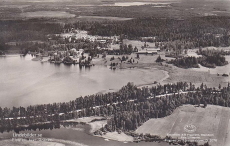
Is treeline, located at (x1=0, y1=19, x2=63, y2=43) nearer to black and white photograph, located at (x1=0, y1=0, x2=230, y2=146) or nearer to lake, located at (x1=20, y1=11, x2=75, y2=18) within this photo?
black and white photograph, located at (x1=0, y1=0, x2=230, y2=146)

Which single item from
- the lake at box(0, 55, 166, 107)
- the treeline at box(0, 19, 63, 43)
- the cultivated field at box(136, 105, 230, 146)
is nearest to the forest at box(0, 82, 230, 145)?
the cultivated field at box(136, 105, 230, 146)

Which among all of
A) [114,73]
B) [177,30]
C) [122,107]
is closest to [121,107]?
[122,107]

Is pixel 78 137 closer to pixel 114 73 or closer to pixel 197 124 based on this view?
pixel 197 124

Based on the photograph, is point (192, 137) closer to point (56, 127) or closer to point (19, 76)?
point (56, 127)

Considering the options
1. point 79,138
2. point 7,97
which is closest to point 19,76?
point 7,97

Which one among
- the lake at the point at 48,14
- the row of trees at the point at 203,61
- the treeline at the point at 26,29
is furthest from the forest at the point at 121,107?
the lake at the point at 48,14

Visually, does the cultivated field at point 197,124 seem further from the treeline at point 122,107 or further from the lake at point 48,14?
the lake at point 48,14
